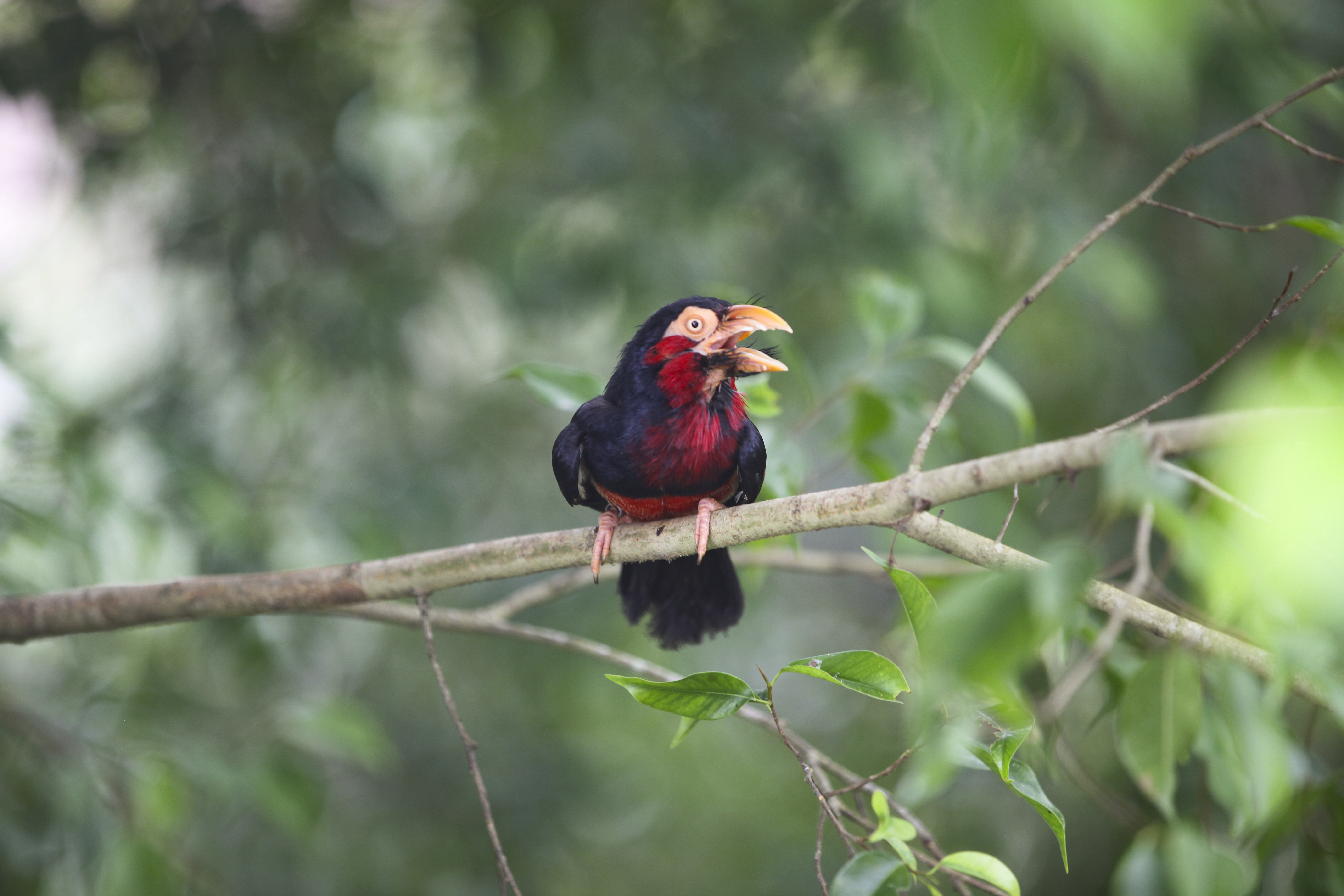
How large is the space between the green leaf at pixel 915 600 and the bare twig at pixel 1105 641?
0.71 meters

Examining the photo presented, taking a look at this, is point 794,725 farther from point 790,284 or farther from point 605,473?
point 605,473

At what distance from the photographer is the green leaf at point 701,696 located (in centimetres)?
134

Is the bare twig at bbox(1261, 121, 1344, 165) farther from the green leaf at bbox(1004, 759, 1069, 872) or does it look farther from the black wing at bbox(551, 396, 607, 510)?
the black wing at bbox(551, 396, 607, 510)

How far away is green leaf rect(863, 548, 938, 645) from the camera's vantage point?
46.1 inches

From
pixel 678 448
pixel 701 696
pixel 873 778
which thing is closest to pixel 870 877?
pixel 873 778

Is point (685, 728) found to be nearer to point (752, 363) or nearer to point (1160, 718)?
point (1160, 718)

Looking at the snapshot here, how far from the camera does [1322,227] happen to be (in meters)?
1.35

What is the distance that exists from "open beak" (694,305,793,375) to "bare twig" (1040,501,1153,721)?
82cm

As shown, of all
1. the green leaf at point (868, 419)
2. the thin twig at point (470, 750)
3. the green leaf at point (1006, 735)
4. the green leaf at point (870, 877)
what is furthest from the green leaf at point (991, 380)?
the thin twig at point (470, 750)

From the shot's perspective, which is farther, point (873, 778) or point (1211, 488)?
point (873, 778)

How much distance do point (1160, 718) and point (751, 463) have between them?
0.97m

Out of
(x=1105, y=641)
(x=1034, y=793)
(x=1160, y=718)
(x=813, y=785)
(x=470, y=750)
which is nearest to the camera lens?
(x=1034, y=793)

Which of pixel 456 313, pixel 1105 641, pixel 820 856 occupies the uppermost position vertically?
pixel 456 313

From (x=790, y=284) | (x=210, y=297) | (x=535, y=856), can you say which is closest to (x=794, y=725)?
(x=535, y=856)
